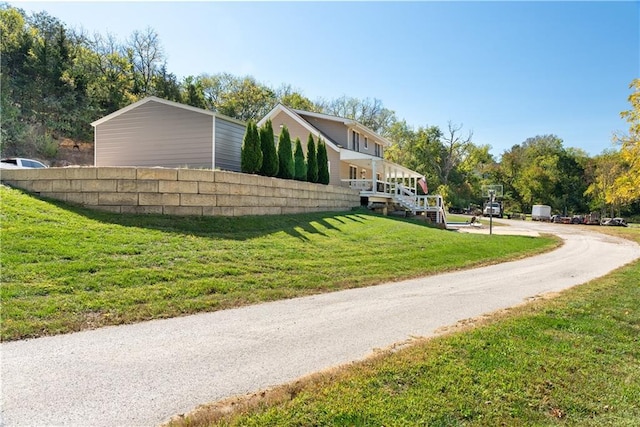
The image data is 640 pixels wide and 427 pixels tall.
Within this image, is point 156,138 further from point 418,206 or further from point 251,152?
point 418,206

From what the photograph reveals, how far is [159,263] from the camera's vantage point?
264 inches

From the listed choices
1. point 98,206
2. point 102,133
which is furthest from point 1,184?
point 102,133

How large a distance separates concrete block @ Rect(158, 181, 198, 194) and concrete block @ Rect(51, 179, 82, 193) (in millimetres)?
1991

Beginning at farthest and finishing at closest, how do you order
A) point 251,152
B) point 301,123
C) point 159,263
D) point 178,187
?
point 301,123 < point 251,152 < point 178,187 < point 159,263

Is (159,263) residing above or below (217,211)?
below

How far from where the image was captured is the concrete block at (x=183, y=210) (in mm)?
9594

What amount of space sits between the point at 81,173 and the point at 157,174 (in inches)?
72.4

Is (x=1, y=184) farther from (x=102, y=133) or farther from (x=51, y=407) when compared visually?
(x=51, y=407)

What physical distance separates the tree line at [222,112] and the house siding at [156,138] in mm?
2235

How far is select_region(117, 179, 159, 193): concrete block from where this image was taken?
933 centimetres

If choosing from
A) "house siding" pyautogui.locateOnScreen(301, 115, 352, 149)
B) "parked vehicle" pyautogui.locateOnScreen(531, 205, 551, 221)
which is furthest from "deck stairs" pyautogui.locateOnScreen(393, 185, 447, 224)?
"parked vehicle" pyautogui.locateOnScreen(531, 205, 551, 221)

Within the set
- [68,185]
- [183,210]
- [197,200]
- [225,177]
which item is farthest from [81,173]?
[225,177]

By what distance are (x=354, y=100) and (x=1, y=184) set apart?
5035cm

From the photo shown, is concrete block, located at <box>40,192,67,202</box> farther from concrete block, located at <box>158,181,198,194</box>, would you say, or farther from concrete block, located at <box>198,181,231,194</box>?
concrete block, located at <box>198,181,231,194</box>
